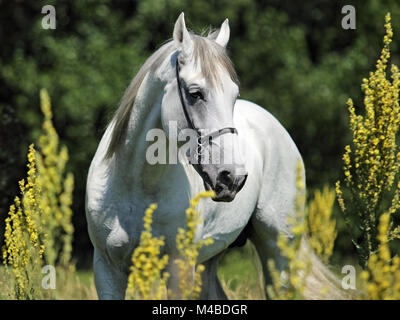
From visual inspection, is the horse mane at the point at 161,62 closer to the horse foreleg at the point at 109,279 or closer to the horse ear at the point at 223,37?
the horse ear at the point at 223,37

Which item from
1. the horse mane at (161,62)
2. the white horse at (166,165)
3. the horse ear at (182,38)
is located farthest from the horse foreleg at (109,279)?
the horse ear at (182,38)

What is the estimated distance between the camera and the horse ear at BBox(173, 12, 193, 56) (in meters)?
3.61

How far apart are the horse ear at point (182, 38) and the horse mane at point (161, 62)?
33mm

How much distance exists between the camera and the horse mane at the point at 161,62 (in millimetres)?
3520

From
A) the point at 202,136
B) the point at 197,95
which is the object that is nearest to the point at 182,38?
the point at 197,95

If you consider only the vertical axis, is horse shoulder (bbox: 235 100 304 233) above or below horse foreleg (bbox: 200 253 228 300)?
above

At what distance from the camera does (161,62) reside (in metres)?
3.78

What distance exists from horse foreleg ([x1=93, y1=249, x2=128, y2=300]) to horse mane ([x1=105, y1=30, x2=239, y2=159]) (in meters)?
0.62

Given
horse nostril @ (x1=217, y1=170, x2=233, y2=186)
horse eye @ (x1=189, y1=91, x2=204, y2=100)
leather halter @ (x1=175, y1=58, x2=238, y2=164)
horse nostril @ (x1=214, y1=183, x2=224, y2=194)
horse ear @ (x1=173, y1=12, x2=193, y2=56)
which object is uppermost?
horse ear @ (x1=173, y1=12, x2=193, y2=56)

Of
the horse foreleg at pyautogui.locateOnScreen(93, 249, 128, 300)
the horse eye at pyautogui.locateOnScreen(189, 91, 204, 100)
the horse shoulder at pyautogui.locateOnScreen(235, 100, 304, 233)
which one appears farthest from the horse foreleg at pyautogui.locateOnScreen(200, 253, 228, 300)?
the horse eye at pyautogui.locateOnScreen(189, 91, 204, 100)

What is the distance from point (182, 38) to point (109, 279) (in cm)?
142

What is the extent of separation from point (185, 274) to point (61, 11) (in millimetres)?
8196

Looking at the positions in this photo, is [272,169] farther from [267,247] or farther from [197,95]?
[197,95]

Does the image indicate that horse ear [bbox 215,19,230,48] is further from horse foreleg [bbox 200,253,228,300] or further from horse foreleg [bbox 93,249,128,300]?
horse foreleg [bbox 200,253,228,300]
